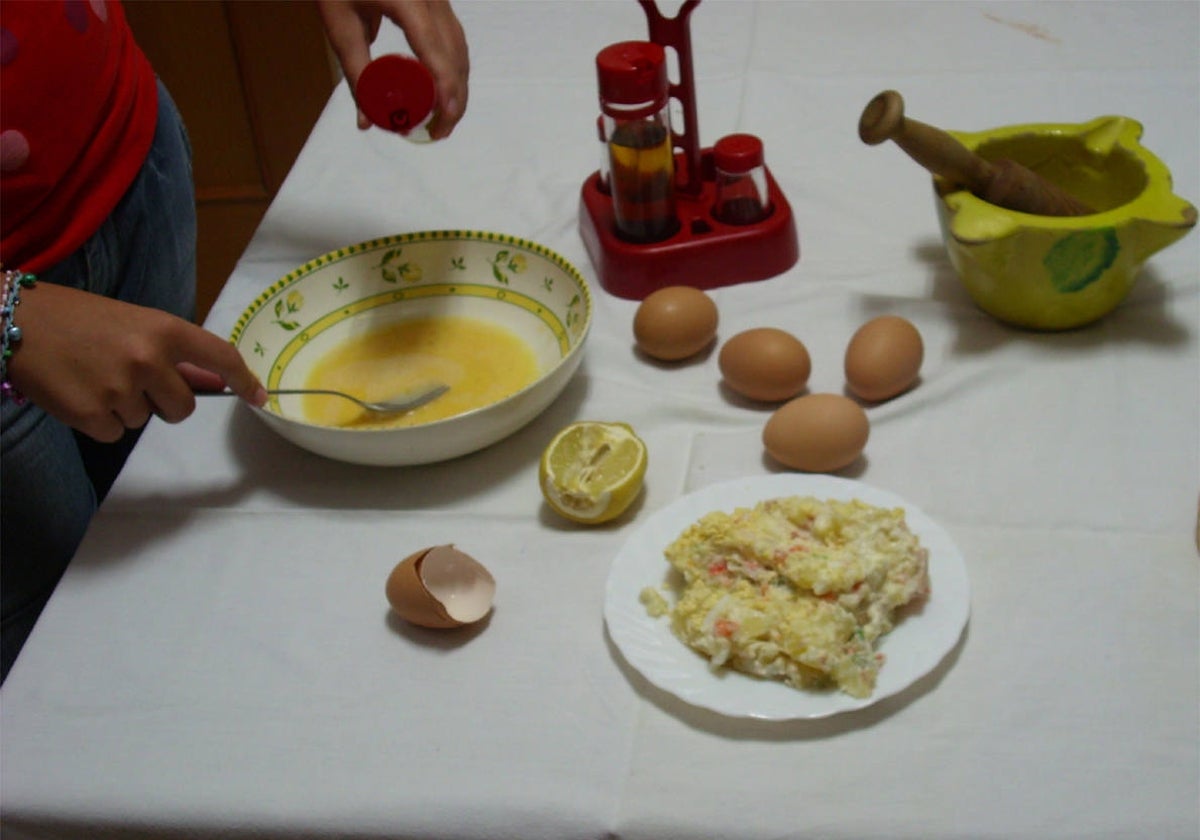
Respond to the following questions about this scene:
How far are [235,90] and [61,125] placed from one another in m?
1.47

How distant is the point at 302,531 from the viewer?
0.88 m

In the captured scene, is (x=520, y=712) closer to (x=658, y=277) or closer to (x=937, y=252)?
(x=658, y=277)

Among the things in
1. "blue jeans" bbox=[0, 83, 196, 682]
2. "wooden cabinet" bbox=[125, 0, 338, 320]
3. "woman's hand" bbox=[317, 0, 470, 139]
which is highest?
"woman's hand" bbox=[317, 0, 470, 139]

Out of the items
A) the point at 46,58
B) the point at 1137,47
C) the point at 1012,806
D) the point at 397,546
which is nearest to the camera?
the point at 1012,806

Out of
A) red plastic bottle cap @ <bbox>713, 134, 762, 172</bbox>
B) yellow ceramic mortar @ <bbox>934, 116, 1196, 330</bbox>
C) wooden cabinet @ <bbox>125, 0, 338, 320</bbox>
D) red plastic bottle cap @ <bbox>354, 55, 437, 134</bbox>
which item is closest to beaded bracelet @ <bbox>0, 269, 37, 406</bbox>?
red plastic bottle cap @ <bbox>354, 55, 437, 134</bbox>

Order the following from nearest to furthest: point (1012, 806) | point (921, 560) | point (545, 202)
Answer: point (1012, 806) → point (921, 560) → point (545, 202)

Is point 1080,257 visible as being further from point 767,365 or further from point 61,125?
point 61,125

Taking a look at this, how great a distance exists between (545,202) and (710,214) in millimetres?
226

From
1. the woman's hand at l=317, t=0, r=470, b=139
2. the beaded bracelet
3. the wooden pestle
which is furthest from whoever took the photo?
the woman's hand at l=317, t=0, r=470, b=139

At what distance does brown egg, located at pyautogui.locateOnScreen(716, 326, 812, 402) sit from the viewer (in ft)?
3.03

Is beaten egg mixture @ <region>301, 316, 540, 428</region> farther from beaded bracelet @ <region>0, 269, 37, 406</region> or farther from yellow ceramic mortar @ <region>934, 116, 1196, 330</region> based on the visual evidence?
yellow ceramic mortar @ <region>934, 116, 1196, 330</region>

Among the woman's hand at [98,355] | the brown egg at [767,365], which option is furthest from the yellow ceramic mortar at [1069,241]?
the woman's hand at [98,355]

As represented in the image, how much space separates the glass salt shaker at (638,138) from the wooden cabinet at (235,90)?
139cm

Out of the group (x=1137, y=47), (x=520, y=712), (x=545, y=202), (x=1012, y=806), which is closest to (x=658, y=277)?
(x=545, y=202)
